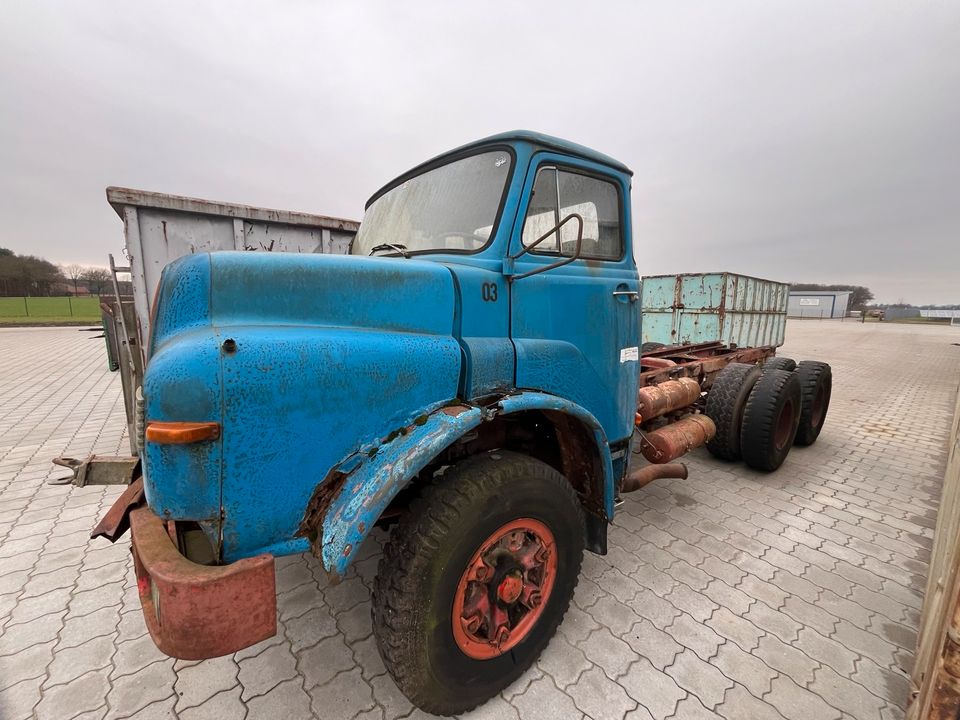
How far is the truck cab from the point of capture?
130 cm

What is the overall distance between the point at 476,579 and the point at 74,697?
1.91 meters

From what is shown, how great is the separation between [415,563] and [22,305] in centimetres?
A: 4307

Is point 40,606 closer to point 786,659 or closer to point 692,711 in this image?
point 692,711

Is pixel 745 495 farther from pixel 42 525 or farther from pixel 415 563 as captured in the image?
pixel 42 525

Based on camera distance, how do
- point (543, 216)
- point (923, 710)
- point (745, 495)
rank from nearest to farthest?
point (923, 710)
point (543, 216)
point (745, 495)

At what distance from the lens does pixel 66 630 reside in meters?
2.28

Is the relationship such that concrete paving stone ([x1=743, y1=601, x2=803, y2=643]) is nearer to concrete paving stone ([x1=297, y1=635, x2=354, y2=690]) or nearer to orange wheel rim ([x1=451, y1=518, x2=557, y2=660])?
orange wheel rim ([x1=451, y1=518, x2=557, y2=660])

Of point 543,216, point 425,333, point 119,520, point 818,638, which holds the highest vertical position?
point 543,216

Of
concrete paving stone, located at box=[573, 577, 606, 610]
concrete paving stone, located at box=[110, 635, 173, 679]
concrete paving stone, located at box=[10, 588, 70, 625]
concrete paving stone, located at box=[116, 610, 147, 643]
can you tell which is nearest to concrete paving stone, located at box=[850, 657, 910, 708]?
concrete paving stone, located at box=[573, 577, 606, 610]

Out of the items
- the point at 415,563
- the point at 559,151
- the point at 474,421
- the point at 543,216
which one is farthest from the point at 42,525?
the point at 559,151

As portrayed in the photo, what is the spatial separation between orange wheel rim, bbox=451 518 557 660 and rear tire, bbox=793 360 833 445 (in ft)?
14.4

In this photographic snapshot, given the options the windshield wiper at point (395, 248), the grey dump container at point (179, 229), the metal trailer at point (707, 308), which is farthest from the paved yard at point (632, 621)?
the metal trailer at point (707, 308)

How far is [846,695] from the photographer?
1942 millimetres

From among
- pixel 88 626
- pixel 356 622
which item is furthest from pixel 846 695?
pixel 88 626
